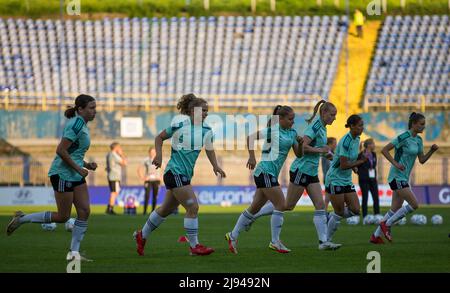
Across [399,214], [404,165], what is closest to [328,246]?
[399,214]

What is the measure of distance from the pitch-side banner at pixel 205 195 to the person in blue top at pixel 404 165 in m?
19.4

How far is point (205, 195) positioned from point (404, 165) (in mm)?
22943

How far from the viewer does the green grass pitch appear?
40.9 feet

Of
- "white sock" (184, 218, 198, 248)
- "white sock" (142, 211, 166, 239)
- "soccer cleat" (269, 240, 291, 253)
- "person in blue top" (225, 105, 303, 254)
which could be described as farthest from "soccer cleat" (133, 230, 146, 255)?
"soccer cleat" (269, 240, 291, 253)

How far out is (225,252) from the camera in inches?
591

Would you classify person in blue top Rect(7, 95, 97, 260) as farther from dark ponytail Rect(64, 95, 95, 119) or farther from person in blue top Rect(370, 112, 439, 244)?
person in blue top Rect(370, 112, 439, 244)

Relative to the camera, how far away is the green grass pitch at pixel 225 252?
40.9 feet

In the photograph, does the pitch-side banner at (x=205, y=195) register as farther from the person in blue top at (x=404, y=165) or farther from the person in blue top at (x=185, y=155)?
the person in blue top at (x=185, y=155)

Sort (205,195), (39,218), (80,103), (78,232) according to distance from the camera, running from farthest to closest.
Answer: (205,195) → (39,218) → (78,232) → (80,103)

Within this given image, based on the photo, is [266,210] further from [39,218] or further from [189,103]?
[39,218]

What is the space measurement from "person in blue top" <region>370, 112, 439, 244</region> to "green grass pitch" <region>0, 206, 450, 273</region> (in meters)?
0.41

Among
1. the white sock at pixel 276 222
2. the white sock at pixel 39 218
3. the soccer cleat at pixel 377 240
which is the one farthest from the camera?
the soccer cleat at pixel 377 240

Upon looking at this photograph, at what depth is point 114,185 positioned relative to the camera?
30781 millimetres

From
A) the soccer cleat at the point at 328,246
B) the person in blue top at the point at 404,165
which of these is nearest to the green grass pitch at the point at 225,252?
the soccer cleat at the point at 328,246
